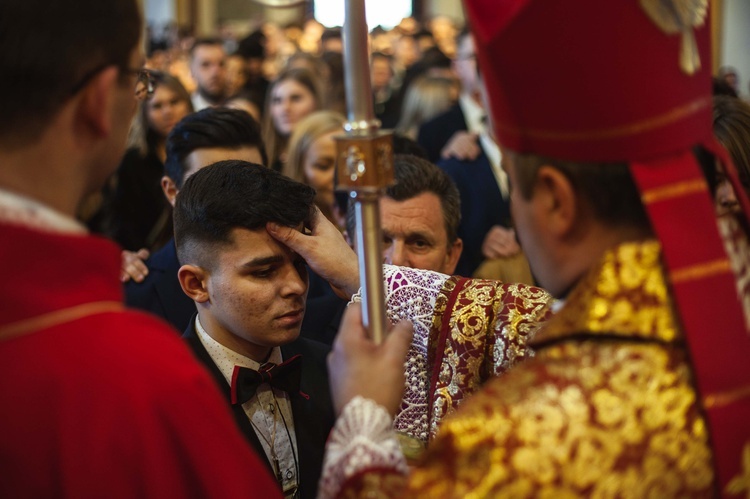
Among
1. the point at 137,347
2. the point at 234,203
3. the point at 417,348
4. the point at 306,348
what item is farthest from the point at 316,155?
the point at 137,347

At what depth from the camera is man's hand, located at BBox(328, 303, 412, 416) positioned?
165 centimetres

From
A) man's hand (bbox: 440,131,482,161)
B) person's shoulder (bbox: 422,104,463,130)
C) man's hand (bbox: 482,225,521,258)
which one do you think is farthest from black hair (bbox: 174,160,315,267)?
person's shoulder (bbox: 422,104,463,130)

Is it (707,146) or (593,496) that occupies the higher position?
(707,146)

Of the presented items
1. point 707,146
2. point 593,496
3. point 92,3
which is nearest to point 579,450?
point 593,496

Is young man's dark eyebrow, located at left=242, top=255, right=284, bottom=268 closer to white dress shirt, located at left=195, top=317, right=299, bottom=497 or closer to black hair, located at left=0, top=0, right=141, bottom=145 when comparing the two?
white dress shirt, located at left=195, top=317, right=299, bottom=497

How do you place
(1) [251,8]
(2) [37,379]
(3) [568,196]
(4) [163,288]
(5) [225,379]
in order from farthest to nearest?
(1) [251,8] → (4) [163,288] → (5) [225,379] → (3) [568,196] → (2) [37,379]

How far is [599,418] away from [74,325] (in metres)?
0.76

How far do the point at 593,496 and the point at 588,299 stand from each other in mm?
301

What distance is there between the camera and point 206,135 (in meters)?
3.76

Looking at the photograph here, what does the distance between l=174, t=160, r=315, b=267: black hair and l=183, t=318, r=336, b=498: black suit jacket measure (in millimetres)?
257

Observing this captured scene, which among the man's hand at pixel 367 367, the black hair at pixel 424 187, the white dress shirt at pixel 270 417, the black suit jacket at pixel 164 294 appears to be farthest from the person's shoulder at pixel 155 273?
the man's hand at pixel 367 367

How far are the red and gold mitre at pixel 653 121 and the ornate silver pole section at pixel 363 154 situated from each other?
203mm

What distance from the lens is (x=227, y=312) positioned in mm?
2520

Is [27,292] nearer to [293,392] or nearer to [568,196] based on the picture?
[568,196]
